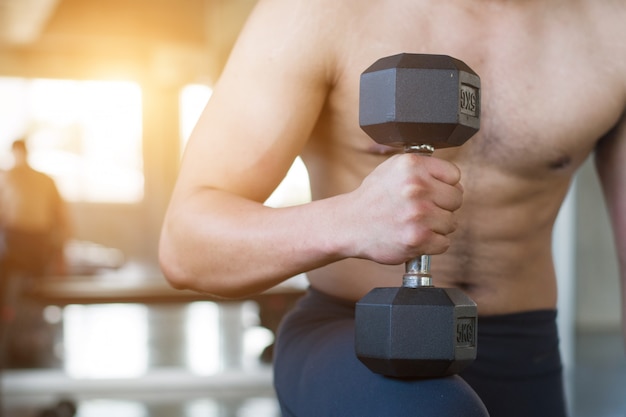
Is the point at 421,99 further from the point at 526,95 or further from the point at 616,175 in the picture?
the point at 616,175

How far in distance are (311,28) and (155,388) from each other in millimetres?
3269

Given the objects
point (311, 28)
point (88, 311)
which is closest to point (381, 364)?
point (311, 28)

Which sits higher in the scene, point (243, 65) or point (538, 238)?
point (243, 65)

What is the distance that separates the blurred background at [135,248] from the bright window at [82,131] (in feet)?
0.06

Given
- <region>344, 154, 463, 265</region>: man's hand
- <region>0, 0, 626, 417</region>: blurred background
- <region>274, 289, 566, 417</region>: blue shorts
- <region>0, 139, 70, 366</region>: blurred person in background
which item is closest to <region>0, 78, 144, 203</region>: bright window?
<region>0, 0, 626, 417</region>: blurred background

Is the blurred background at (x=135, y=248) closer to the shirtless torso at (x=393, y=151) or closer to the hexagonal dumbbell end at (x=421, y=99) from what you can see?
the shirtless torso at (x=393, y=151)

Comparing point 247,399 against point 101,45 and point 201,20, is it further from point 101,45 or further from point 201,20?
point 101,45

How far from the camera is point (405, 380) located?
0.88 metres

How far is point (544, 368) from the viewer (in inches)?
50.1

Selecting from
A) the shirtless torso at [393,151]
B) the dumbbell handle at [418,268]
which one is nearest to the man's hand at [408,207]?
the dumbbell handle at [418,268]

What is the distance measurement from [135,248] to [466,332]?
37.0 ft

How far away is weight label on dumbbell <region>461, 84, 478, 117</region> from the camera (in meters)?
0.82

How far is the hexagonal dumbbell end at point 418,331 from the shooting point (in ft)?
2.66

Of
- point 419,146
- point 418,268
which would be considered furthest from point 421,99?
point 418,268
